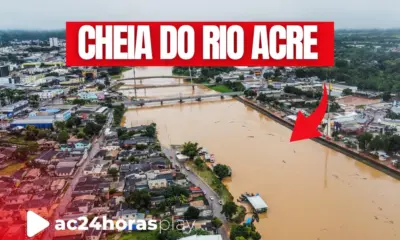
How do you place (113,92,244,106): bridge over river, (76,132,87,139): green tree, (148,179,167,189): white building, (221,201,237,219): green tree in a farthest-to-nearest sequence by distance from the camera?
(113,92,244,106): bridge over river
(76,132,87,139): green tree
(148,179,167,189): white building
(221,201,237,219): green tree

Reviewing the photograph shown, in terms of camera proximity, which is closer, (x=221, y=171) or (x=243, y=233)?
(x=243, y=233)

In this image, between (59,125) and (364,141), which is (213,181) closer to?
(364,141)

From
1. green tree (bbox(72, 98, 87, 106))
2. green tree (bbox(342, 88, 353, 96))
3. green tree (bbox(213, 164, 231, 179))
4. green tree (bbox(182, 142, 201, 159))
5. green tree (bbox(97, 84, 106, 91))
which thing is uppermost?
green tree (bbox(97, 84, 106, 91))

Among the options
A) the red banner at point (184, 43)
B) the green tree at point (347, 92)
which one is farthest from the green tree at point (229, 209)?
the green tree at point (347, 92)

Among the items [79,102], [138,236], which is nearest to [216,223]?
[138,236]

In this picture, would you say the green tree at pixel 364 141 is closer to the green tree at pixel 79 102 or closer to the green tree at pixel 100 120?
the green tree at pixel 100 120

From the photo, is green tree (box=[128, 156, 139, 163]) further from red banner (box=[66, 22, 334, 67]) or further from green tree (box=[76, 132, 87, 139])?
red banner (box=[66, 22, 334, 67])

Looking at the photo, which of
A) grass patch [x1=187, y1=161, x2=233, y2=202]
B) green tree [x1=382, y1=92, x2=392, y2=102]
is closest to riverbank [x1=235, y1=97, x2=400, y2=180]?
grass patch [x1=187, y1=161, x2=233, y2=202]
